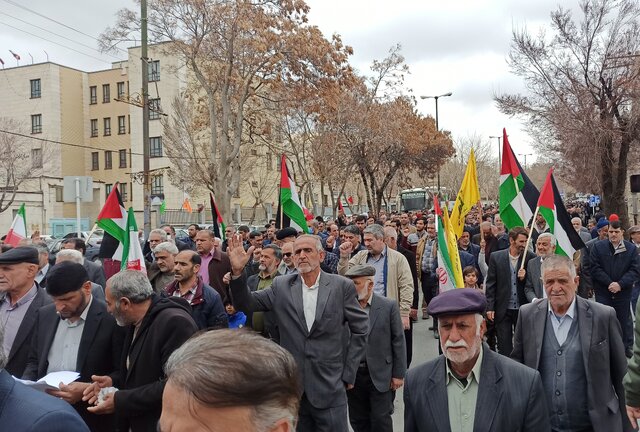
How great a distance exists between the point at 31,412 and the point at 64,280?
2249mm

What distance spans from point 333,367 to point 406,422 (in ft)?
5.37

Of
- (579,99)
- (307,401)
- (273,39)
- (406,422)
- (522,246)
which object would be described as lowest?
(307,401)

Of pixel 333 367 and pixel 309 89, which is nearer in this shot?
pixel 333 367

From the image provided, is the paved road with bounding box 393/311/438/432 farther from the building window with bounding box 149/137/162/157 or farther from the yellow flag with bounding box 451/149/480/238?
the building window with bounding box 149/137/162/157

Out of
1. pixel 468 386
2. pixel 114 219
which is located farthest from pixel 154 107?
pixel 468 386

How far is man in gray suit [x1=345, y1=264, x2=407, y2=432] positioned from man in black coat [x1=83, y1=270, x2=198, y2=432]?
2056mm

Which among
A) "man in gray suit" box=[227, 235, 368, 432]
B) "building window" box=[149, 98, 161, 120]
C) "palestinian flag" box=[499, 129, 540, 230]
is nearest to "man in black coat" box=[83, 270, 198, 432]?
"man in gray suit" box=[227, 235, 368, 432]

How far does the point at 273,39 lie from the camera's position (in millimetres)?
21062

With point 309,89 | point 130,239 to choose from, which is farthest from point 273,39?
point 130,239

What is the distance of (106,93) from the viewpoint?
60.8 metres

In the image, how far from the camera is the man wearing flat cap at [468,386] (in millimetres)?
2980

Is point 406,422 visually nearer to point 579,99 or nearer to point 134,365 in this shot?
point 134,365

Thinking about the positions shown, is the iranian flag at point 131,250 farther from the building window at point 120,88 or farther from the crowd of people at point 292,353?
the building window at point 120,88

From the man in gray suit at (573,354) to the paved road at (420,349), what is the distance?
2.84 metres
